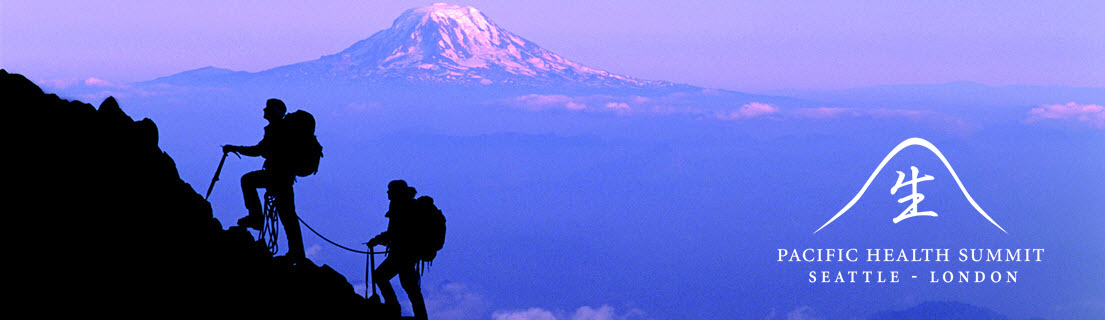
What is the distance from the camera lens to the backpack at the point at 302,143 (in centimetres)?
1320

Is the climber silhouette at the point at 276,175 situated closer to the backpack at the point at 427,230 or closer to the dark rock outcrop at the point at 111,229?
the dark rock outcrop at the point at 111,229

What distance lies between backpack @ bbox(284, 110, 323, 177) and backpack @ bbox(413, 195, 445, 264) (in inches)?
71.0

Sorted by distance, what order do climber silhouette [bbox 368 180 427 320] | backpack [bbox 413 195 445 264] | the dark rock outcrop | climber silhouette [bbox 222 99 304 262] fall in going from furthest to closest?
climber silhouette [bbox 222 99 304 262]
backpack [bbox 413 195 445 264]
climber silhouette [bbox 368 180 427 320]
the dark rock outcrop

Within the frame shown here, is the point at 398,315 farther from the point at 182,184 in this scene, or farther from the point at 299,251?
the point at 182,184

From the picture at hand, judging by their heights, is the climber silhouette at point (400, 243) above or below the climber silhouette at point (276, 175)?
below

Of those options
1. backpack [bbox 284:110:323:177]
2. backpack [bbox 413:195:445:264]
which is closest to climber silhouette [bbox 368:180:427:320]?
backpack [bbox 413:195:445:264]

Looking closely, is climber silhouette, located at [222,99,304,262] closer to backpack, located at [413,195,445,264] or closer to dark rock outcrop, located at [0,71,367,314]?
dark rock outcrop, located at [0,71,367,314]

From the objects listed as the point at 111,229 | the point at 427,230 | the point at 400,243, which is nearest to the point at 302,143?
the point at 400,243

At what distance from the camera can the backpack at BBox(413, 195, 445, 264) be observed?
13.1 meters

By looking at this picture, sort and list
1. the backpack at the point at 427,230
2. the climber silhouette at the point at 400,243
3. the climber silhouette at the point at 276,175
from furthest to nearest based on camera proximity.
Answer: the climber silhouette at the point at 276,175, the backpack at the point at 427,230, the climber silhouette at the point at 400,243

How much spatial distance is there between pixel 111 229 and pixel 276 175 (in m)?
2.84

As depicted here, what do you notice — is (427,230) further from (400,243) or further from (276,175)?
(276,175)

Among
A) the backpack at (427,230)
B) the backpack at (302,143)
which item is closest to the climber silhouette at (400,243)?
A: the backpack at (427,230)

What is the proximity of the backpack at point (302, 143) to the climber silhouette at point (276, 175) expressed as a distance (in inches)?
0.8
